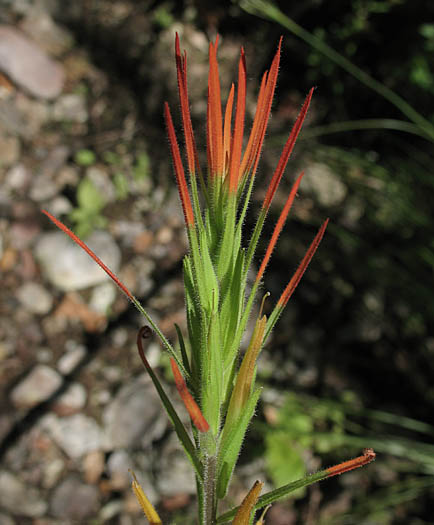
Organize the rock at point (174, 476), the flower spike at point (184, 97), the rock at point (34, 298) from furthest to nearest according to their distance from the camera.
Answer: the rock at point (34, 298) → the rock at point (174, 476) → the flower spike at point (184, 97)

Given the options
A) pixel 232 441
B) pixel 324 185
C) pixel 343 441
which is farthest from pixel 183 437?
pixel 324 185

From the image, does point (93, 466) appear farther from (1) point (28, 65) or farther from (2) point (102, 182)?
(1) point (28, 65)

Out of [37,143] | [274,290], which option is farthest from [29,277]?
[274,290]

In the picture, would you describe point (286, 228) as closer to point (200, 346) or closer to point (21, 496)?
point (21, 496)

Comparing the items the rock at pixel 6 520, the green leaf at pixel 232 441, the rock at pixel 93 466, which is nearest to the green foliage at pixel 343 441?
the rock at pixel 93 466

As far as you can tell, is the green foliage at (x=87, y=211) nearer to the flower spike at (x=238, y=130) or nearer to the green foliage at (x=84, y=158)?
the green foliage at (x=84, y=158)
